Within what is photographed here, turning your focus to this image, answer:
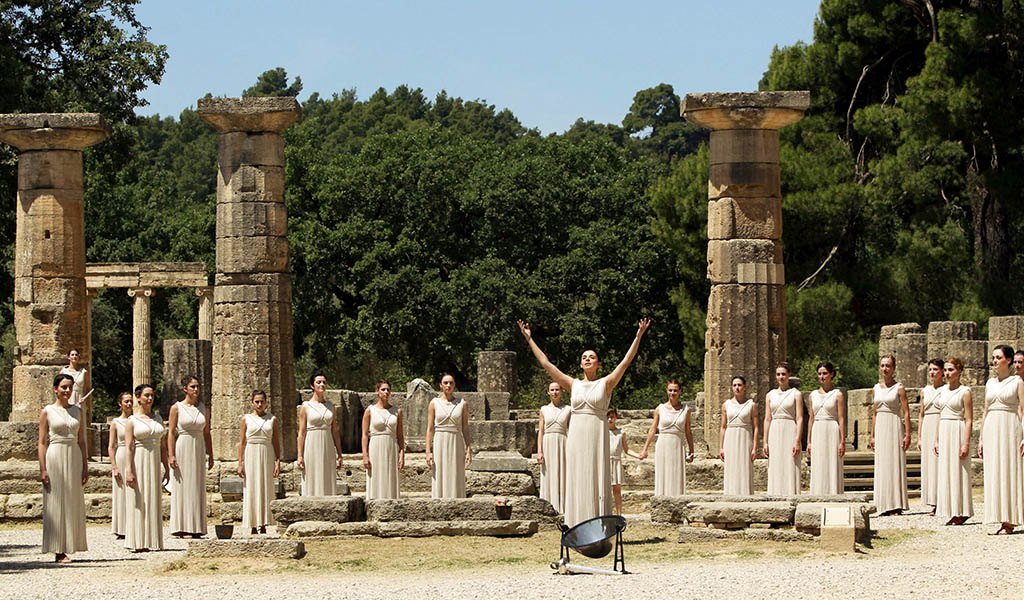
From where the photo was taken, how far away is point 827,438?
1920 cm

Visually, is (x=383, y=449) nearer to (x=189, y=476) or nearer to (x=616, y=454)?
(x=189, y=476)

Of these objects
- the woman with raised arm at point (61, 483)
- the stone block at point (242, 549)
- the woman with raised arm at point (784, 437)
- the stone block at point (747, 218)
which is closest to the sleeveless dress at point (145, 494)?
the woman with raised arm at point (61, 483)

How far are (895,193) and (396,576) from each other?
23.4 m

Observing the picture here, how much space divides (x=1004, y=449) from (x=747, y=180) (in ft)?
24.2

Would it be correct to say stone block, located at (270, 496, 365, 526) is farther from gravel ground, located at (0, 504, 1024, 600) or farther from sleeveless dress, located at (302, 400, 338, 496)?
sleeveless dress, located at (302, 400, 338, 496)

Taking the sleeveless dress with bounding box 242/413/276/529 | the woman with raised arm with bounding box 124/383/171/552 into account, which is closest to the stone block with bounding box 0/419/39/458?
the sleeveless dress with bounding box 242/413/276/529

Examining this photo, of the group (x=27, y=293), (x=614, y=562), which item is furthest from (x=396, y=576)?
(x=27, y=293)

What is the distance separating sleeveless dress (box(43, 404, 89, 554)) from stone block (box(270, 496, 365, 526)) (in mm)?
1939

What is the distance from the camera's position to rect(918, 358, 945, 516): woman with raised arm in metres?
18.2

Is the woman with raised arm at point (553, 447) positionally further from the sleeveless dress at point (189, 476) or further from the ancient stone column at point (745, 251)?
the ancient stone column at point (745, 251)

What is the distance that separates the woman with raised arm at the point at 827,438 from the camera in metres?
19.0

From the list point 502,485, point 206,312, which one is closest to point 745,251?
point 502,485

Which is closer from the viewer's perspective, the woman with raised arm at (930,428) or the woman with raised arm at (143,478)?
the woman with raised arm at (143,478)

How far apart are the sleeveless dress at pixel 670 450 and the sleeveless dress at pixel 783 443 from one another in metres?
0.97
